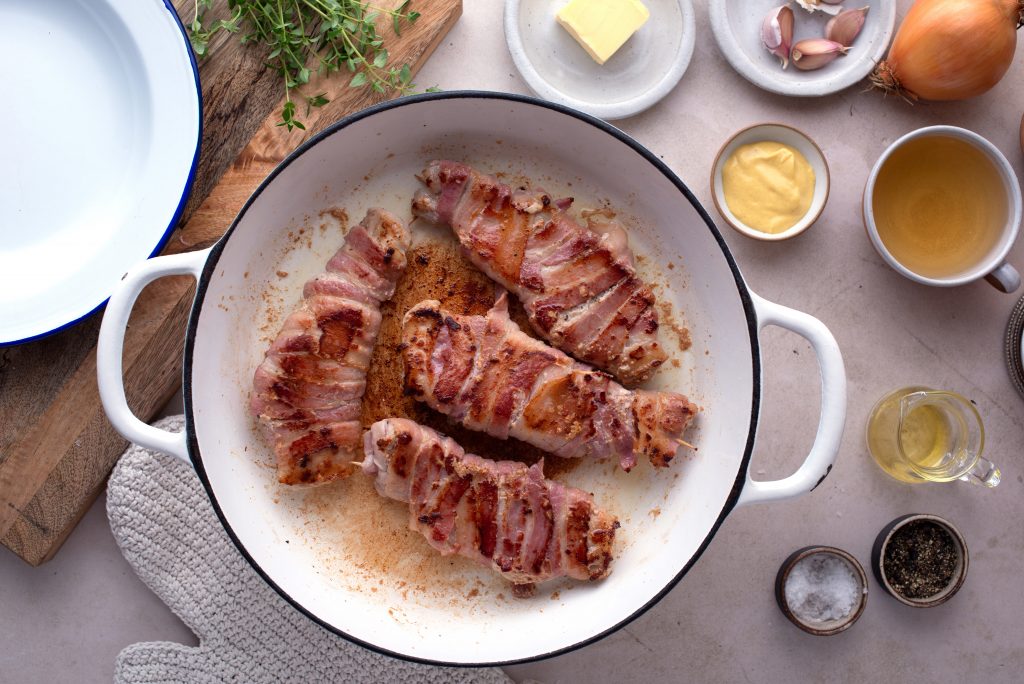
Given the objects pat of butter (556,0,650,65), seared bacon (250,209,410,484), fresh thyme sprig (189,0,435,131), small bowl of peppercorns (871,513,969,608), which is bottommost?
small bowl of peppercorns (871,513,969,608)

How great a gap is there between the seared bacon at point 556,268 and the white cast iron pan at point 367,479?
188 millimetres

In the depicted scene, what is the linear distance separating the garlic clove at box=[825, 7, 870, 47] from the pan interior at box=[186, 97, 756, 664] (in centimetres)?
92

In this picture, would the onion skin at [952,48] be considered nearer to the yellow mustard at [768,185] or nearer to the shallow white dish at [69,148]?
the yellow mustard at [768,185]

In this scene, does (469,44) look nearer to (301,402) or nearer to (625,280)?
(625,280)

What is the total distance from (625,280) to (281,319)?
124 cm

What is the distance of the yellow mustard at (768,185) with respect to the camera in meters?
2.65

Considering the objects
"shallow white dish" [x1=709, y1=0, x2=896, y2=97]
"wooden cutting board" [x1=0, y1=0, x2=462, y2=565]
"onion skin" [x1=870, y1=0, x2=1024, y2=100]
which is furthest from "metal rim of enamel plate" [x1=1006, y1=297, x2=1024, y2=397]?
"wooden cutting board" [x1=0, y1=0, x2=462, y2=565]

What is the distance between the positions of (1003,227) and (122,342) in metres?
3.02

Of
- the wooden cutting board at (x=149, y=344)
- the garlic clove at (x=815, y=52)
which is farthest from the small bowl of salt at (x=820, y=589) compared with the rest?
the wooden cutting board at (x=149, y=344)

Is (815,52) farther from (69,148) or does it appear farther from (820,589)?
(69,148)

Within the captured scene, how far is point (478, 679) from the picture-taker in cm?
264

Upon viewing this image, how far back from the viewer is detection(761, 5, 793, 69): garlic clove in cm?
268

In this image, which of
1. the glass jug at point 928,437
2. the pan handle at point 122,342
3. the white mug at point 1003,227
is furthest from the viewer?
the glass jug at point 928,437

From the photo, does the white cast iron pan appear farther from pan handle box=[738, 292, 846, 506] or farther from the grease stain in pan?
pan handle box=[738, 292, 846, 506]
